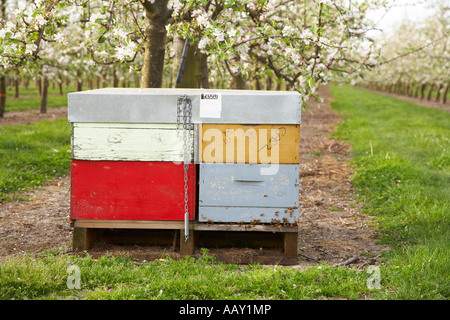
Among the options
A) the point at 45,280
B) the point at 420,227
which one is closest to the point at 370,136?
the point at 420,227

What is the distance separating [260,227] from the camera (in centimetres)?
482

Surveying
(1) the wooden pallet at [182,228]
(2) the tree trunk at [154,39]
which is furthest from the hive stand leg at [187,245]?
(2) the tree trunk at [154,39]

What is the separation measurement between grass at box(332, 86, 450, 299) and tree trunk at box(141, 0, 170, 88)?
378 cm

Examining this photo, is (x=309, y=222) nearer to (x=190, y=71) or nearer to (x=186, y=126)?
(x=186, y=126)

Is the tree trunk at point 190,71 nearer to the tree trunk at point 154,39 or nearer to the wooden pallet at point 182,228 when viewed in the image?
the tree trunk at point 154,39

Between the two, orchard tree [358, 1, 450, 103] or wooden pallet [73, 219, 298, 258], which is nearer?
wooden pallet [73, 219, 298, 258]

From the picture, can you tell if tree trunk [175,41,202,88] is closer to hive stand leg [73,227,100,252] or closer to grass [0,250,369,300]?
hive stand leg [73,227,100,252]

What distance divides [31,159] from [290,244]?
6762 millimetres

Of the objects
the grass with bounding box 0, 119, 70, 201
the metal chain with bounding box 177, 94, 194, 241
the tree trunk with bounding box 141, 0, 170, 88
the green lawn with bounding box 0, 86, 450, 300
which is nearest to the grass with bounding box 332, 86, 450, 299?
the green lawn with bounding box 0, 86, 450, 300

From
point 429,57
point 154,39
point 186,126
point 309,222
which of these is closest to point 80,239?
point 186,126

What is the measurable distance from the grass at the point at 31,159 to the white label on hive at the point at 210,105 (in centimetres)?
428

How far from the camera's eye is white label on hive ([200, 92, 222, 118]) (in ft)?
15.3

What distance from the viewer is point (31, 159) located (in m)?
9.77
